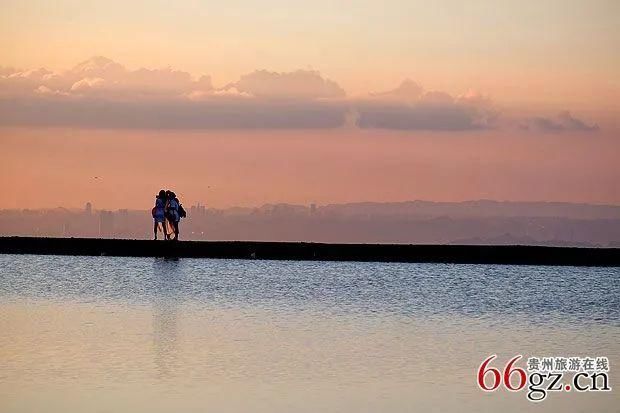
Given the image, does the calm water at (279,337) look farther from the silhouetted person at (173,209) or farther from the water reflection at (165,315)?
the silhouetted person at (173,209)

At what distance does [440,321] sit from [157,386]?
12351 millimetres

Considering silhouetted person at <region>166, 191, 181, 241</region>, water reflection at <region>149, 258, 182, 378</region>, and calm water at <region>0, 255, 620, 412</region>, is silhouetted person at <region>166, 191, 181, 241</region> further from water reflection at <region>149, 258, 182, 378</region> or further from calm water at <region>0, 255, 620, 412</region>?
calm water at <region>0, 255, 620, 412</region>

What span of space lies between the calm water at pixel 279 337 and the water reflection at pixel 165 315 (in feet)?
0.15

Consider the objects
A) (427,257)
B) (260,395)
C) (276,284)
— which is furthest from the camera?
(427,257)

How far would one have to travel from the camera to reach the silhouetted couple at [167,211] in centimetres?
4900

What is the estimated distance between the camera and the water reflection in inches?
818

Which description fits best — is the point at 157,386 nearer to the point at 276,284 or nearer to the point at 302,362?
the point at 302,362

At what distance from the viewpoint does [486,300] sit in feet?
123

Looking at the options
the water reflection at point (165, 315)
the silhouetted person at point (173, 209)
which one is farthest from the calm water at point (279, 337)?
the silhouetted person at point (173, 209)

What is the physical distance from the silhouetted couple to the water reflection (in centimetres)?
152

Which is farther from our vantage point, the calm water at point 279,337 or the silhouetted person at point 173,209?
the silhouetted person at point 173,209

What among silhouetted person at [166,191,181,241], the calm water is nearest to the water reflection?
the calm water

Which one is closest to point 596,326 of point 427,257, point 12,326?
point 12,326

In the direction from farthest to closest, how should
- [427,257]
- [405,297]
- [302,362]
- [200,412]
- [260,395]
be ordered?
[427,257], [405,297], [302,362], [260,395], [200,412]
